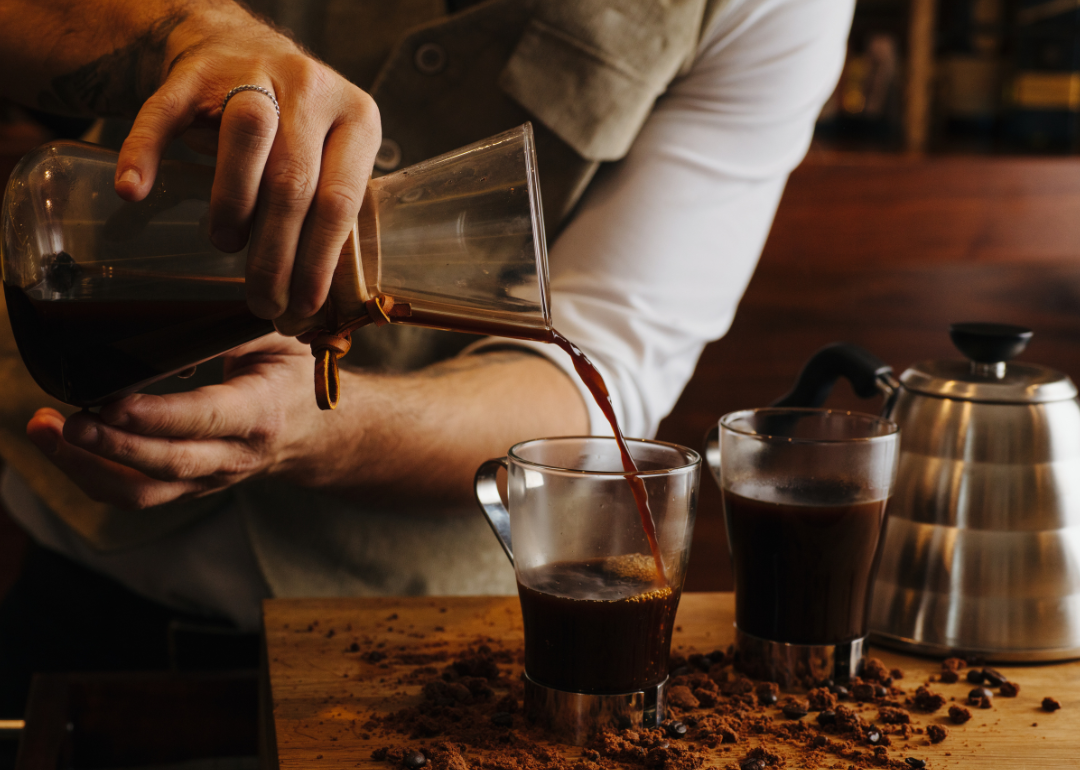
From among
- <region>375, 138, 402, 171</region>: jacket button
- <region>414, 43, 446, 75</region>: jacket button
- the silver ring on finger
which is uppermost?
<region>414, 43, 446, 75</region>: jacket button

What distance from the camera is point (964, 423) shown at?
1.00 m

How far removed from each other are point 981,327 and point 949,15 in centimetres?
245

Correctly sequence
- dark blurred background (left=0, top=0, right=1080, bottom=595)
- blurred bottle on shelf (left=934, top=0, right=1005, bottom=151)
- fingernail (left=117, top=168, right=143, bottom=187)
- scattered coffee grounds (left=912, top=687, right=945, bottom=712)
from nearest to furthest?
fingernail (left=117, top=168, right=143, bottom=187) < scattered coffee grounds (left=912, top=687, right=945, bottom=712) < dark blurred background (left=0, top=0, right=1080, bottom=595) < blurred bottle on shelf (left=934, top=0, right=1005, bottom=151)

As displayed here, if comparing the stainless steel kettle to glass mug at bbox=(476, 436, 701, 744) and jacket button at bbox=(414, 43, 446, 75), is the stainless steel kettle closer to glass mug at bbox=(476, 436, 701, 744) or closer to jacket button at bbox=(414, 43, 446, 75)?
glass mug at bbox=(476, 436, 701, 744)

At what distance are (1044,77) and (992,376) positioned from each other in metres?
2.29

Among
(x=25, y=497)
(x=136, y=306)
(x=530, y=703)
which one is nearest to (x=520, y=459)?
(x=530, y=703)

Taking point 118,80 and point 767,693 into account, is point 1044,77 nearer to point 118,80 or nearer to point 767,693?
point 767,693

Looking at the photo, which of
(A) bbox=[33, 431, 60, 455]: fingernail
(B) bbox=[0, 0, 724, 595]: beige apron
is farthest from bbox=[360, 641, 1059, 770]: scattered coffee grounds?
(B) bbox=[0, 0, 724, 595]: beige apron

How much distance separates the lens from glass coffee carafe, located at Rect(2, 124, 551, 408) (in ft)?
2.28

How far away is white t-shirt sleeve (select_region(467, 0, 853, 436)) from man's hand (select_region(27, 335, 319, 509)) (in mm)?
429

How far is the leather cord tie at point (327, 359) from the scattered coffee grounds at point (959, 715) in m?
0.56

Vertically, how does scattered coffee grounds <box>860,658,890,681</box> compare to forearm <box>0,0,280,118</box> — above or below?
below

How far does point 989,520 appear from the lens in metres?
0.98

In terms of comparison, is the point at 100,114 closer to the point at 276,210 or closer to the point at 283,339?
the point at 283,339
